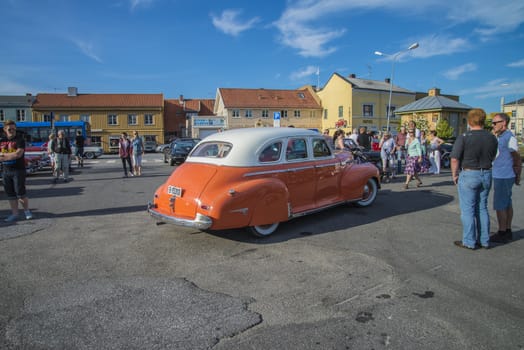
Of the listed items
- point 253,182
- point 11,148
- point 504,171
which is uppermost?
point 11,148

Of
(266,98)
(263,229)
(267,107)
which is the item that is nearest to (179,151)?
(263,229)

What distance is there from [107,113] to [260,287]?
49078 mm

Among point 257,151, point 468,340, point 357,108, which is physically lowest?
point 468,340

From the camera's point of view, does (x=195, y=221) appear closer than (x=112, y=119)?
Yes

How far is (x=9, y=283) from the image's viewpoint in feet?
12.2

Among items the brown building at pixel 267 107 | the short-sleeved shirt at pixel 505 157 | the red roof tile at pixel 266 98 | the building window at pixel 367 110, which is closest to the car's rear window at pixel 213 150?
the short-sleeved shirt at pixel 505 157

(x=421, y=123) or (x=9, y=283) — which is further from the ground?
(x=421, y=123)

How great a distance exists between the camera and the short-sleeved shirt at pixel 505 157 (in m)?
4.84

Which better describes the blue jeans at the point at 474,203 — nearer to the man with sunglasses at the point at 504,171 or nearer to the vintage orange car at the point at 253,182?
the man with sunglasses at the point at 504,171

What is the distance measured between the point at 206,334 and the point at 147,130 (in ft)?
160

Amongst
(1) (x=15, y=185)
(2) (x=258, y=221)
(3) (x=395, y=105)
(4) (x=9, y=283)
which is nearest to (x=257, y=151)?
(2) (x=258, y=221)

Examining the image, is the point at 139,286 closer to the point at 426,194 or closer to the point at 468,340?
the point at 468,340

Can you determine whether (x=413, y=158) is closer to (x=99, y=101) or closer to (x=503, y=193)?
(x=503, y=193)

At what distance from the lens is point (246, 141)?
5.45m
